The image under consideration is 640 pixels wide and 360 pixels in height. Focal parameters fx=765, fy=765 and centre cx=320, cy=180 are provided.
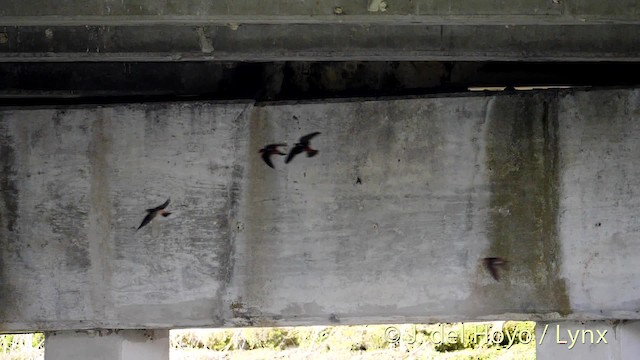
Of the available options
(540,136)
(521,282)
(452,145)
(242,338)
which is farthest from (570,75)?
(242,338)

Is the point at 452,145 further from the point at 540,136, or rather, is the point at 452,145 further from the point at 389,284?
the point at 389,284

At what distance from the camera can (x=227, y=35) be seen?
4770 mm

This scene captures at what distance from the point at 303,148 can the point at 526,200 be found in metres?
1.52

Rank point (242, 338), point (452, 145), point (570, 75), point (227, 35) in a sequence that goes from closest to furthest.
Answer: point (227, 35), point (452, 145), point (570, 75), point (242, 338)

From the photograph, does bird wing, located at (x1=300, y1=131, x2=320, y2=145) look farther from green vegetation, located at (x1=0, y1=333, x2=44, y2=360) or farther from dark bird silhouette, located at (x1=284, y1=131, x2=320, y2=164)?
green vegetation, located at (x1=0, y1=333, x2=44, y2=360)

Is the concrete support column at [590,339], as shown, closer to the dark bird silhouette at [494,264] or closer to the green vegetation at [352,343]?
the dark bird silhouette at [494,264]

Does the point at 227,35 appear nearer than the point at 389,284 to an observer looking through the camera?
Yes

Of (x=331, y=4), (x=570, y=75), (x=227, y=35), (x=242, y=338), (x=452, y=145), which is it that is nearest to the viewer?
(x=331, y=4)

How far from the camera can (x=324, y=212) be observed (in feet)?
16.9

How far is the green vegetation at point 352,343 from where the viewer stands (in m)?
9.34

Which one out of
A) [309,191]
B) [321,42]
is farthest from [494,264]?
[321,42]

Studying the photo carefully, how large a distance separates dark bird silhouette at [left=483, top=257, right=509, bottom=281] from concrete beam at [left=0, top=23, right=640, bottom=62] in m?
1.33

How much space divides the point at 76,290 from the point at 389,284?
2.16 m

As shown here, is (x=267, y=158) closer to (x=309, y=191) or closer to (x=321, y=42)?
(x=309, y=191)
